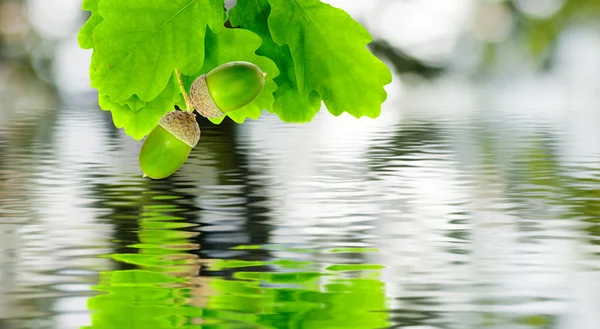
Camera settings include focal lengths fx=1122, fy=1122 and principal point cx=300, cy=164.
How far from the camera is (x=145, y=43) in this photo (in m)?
0.81

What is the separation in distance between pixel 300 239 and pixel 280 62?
361 mm

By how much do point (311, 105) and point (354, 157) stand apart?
1253 mm

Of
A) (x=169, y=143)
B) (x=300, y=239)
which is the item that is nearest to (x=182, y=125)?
(x=169, y=143)

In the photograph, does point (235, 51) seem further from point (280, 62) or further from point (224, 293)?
point (224, 293)

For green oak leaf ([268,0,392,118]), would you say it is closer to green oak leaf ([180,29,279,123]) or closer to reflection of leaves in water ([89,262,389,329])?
green oak leaf ([180,29,279,123])

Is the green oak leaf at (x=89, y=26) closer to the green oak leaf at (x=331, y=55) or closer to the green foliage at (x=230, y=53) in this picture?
the green foliage at (x=230, y=53)

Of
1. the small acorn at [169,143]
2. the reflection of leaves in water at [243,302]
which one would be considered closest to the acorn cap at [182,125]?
the small acorn at [169,143]

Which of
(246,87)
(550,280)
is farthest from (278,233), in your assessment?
(246,87)

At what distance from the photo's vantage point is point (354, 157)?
2.14 meters

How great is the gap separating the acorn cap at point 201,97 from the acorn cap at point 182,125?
0.7 inches

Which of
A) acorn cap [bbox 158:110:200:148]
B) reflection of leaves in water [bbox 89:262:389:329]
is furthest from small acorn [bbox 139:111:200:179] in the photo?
reflection of leaves in water [bbox 89:262:389:329]

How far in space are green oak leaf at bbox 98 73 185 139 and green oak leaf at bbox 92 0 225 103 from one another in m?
0.03

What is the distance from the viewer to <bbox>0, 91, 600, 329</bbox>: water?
905 millimetres

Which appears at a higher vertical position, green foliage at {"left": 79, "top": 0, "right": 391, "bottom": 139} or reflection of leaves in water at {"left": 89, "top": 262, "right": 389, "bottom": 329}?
green foliage at {"left": 79, "top": 0, "right": 391, "bottom": 139}
